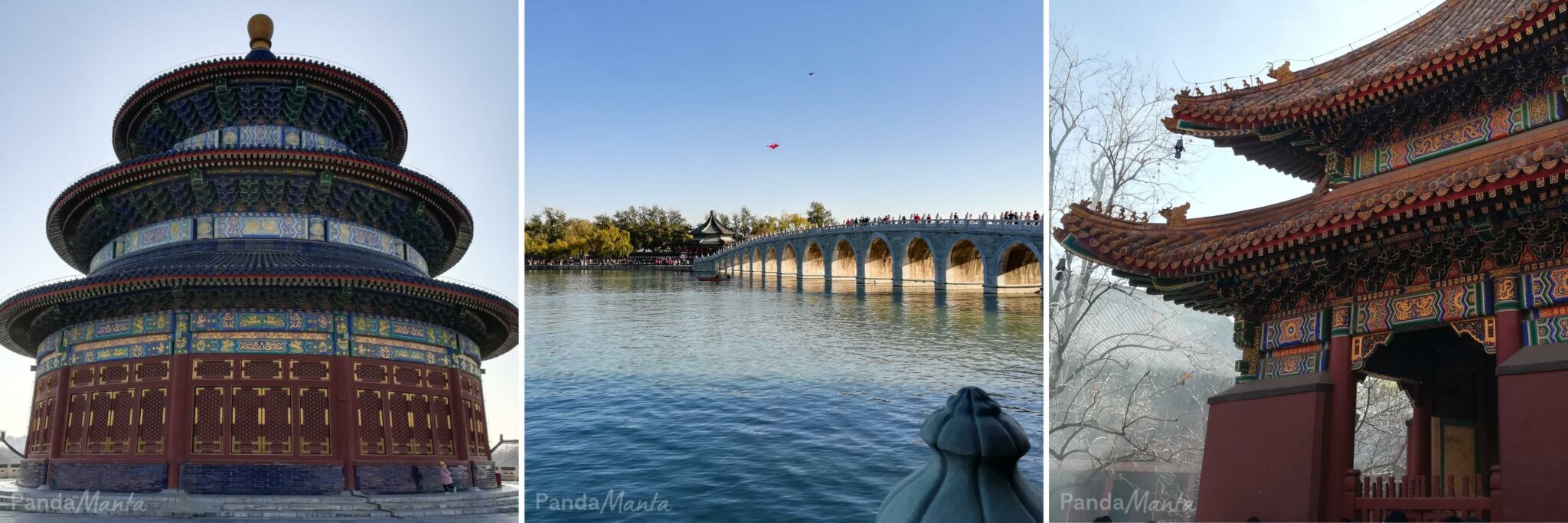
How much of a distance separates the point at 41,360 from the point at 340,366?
19.6 feet

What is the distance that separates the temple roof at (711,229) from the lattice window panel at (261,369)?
61.5 metres

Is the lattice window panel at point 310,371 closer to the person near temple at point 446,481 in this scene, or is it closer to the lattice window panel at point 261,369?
the lattice window panel at point 261,369

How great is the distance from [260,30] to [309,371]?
863cm

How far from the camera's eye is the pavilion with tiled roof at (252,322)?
50.3 ft

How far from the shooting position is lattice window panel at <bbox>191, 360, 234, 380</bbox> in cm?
1551

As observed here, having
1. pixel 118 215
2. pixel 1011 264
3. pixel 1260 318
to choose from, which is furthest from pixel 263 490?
pixel 1011 264

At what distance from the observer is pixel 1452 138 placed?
948 cm

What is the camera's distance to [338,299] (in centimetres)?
1628

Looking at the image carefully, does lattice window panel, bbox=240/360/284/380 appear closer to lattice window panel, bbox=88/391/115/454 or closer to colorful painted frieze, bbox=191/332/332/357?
colorful painted frieze, bbox=191/332/332/357

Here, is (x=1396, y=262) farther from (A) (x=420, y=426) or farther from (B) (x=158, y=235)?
(B) (x=158, y=235)

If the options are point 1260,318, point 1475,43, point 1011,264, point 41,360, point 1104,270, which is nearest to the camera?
point 1475,43

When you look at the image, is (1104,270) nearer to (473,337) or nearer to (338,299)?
(473,337)

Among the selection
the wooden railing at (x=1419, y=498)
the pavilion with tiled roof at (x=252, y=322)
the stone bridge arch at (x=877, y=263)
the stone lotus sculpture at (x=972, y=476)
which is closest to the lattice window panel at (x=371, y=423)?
the pavilion with tiled roof at (x=252, y=322)

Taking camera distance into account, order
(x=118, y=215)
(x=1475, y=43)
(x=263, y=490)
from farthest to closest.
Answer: (x=118, y=215) < (x=263, y=490) < (x=1475, y=43)
